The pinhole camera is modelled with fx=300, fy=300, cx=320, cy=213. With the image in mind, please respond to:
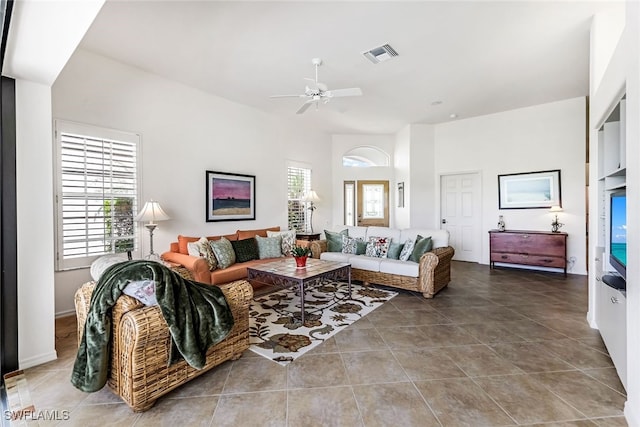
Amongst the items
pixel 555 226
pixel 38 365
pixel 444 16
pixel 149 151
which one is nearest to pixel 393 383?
pixel 38 365

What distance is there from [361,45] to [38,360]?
4.26 m

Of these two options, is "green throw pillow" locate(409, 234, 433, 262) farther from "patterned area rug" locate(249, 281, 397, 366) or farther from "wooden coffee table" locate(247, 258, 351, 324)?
"wooden coffee table" locate(247, 258, 351, 324)

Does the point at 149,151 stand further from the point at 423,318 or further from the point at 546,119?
the point at 546,119

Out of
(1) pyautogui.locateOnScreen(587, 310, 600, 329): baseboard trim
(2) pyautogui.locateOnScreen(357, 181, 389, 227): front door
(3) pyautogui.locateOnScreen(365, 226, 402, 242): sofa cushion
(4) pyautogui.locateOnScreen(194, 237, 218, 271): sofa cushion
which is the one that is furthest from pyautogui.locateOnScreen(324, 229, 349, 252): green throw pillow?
(1) pyautogui.locateOnScreen(587, 310, 600, 329): baseboard trim

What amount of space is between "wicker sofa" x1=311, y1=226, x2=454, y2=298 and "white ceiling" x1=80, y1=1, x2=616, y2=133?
2.35 m

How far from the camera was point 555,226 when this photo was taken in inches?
217

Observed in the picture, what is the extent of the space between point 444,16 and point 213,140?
12.2 ft

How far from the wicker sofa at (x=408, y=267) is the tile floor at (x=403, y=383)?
86cm

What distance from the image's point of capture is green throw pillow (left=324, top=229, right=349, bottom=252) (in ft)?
17.0

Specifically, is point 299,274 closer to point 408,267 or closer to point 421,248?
point 408,267

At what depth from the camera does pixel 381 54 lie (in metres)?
3.62

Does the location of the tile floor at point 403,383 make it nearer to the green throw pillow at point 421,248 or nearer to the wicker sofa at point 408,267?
the wicker sofa at point 408,267

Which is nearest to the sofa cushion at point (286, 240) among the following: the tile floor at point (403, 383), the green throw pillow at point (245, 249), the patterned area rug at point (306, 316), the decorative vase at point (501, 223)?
the green throw pillow at point (245, 249)

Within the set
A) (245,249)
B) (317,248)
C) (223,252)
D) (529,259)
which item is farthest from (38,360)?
(529,259)
